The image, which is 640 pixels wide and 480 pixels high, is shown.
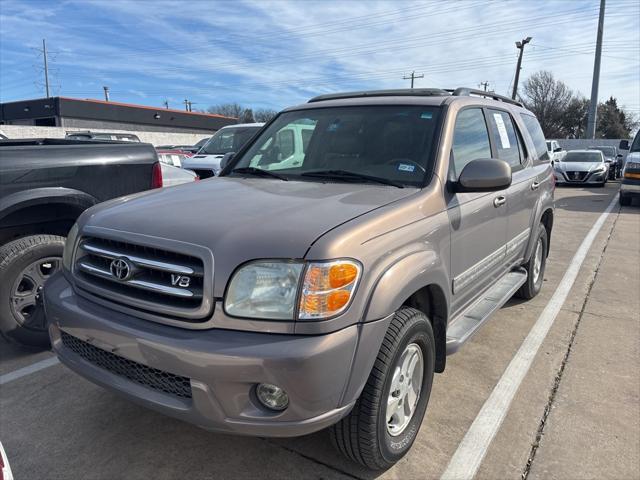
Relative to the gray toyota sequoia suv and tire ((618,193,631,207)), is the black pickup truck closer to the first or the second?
the gray toyota sequoia suv

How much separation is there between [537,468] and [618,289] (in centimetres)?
385

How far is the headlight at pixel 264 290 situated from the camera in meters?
2.00

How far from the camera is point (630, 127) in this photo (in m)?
75.4

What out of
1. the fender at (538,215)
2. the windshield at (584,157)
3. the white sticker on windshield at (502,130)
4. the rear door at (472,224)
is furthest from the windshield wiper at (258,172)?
the windshield at (584,157)

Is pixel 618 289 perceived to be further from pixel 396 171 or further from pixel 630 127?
pixel 630 127

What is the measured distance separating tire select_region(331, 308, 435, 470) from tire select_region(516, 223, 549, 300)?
2720 mm

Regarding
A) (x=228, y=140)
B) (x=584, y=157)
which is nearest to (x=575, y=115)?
(x=584, y=157)

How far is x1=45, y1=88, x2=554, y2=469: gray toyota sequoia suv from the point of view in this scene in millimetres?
1983

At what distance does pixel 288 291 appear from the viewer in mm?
2008

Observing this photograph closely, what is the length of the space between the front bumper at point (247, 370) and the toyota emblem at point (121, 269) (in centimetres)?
22

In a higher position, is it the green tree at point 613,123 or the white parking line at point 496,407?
the green tree at point 613,123

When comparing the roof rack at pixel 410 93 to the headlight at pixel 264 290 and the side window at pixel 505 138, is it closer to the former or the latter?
the side window at pixel 505 138

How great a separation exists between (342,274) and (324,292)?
0.36 feet

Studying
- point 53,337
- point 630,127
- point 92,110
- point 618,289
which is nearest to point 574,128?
point 630,127
